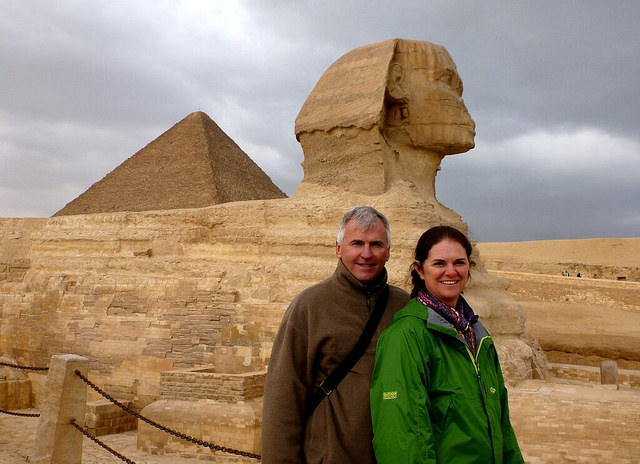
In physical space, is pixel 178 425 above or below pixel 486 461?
below

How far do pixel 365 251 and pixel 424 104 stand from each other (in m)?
4.56

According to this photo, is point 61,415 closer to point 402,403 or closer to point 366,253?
point 366,253

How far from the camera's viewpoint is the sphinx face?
6.43 metres

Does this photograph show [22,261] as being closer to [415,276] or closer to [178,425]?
[178,425]

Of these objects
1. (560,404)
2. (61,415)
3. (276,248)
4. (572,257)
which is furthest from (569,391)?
(572,257)

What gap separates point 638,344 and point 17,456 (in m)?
9.97

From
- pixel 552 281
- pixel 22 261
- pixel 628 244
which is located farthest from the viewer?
pixel 628 244

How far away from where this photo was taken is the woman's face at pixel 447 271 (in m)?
2.09

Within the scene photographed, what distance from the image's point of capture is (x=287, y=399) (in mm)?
2076

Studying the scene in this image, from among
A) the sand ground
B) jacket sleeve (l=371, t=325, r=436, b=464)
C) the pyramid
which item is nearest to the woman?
jacket sleeve (l=371, t=325, r=436, b=464)

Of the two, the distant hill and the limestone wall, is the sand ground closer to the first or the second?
the limestone wall

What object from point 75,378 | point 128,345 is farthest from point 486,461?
point 128,345

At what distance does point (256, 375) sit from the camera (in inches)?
216

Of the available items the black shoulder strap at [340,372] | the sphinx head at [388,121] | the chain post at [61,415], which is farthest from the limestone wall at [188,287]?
the black shoulder strap at [340,372]
